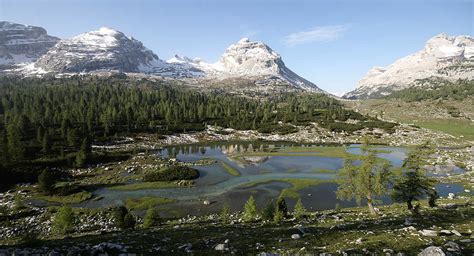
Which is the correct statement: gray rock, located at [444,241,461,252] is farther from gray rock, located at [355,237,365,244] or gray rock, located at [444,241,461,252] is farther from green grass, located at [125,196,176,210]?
green grass, located at [125,196,176,210]

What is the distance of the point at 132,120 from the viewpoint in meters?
143

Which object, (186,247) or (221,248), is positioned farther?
(186,247)

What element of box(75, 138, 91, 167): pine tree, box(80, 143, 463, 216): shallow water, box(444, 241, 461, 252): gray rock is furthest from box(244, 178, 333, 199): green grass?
box(75, 138, 91, 167): pine tree

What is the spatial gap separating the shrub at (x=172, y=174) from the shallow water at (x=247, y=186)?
2534 mm

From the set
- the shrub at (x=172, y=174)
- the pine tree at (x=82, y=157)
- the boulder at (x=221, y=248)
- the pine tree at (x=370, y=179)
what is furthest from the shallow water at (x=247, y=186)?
the boulder at (x=221, y=248)

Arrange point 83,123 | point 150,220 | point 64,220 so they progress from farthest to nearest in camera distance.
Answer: point 83,123
point 150,220
point 64,220

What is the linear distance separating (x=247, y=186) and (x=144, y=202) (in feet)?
73.1

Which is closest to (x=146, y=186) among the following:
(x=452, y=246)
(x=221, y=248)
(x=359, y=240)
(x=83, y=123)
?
(x=221, y=248)

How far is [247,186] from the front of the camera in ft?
216

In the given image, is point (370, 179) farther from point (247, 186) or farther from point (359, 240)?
point (247, 186)

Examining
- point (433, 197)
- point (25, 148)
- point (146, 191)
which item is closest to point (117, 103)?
point (25, 148)

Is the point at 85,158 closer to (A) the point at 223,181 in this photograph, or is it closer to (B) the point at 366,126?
(A) the point at 223,181

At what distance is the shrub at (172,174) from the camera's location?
69562 mm

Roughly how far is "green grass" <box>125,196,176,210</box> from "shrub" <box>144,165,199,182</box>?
11.3 metres
